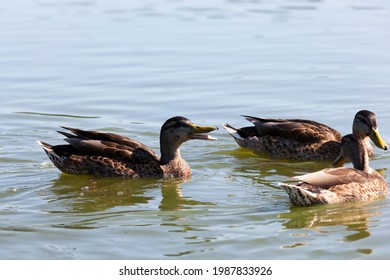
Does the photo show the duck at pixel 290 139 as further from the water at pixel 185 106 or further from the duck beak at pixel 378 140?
the duck beak at pixel 378 140

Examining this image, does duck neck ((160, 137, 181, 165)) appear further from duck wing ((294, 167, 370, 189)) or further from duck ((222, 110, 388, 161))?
duck wing ((294, 167, 370, 189))

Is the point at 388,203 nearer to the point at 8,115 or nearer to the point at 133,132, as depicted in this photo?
the point at 133,132

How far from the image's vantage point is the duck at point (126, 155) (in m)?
12.9

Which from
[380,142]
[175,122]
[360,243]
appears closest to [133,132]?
[175,122]

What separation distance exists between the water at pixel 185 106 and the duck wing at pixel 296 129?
0.37 metres

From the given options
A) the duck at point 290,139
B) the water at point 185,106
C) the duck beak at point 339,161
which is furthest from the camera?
the duck at point 290,139

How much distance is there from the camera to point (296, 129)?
14.2 m

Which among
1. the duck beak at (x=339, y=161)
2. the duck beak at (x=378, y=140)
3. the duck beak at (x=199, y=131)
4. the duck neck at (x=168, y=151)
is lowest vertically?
the duck beak at (x=339, y=161)

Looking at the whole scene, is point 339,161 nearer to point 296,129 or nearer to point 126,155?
point 296,129

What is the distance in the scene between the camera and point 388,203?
11336 millimetres

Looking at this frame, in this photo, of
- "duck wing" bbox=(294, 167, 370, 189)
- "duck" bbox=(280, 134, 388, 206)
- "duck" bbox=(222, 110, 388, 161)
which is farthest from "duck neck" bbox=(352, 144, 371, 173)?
"duck" bbox=(222, 110, 388, 161)

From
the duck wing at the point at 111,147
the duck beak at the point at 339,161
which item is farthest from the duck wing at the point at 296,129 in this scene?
the duck wing at the point at 111,147

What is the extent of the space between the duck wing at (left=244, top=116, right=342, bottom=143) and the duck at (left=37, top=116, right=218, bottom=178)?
1486mm

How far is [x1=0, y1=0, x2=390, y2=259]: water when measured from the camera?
10055 millimetres
